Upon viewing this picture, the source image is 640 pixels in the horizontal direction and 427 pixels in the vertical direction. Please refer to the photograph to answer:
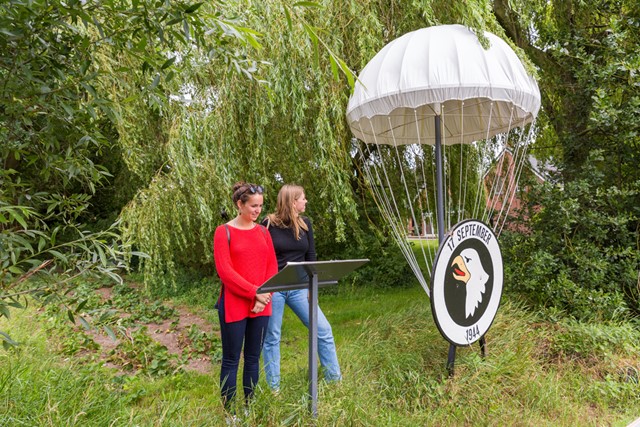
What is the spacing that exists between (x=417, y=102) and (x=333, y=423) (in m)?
2.54

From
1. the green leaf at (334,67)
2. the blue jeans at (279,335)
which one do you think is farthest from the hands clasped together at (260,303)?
the green leaf at (334,67)

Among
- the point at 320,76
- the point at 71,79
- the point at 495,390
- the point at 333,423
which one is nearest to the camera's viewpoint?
the point at 71,79

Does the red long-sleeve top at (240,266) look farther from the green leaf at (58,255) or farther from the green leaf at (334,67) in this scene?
the green leaf at (334,67)

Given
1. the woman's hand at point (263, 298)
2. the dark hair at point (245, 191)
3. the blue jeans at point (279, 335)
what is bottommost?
the blue jeans at point (279, 335)

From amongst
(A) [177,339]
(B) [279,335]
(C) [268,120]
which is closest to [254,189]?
(B) [279,335]

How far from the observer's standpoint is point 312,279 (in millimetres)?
2934

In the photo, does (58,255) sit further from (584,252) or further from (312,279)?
(584,252)

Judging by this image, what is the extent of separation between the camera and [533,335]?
5.04m

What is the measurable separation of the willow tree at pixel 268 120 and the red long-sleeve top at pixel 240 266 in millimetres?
2023

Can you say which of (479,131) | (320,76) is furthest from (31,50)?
(479,131)

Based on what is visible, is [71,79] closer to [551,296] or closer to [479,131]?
[479,131]

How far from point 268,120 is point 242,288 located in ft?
9.68

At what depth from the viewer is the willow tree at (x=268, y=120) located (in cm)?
545

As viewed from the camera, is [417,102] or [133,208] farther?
[133,208]
